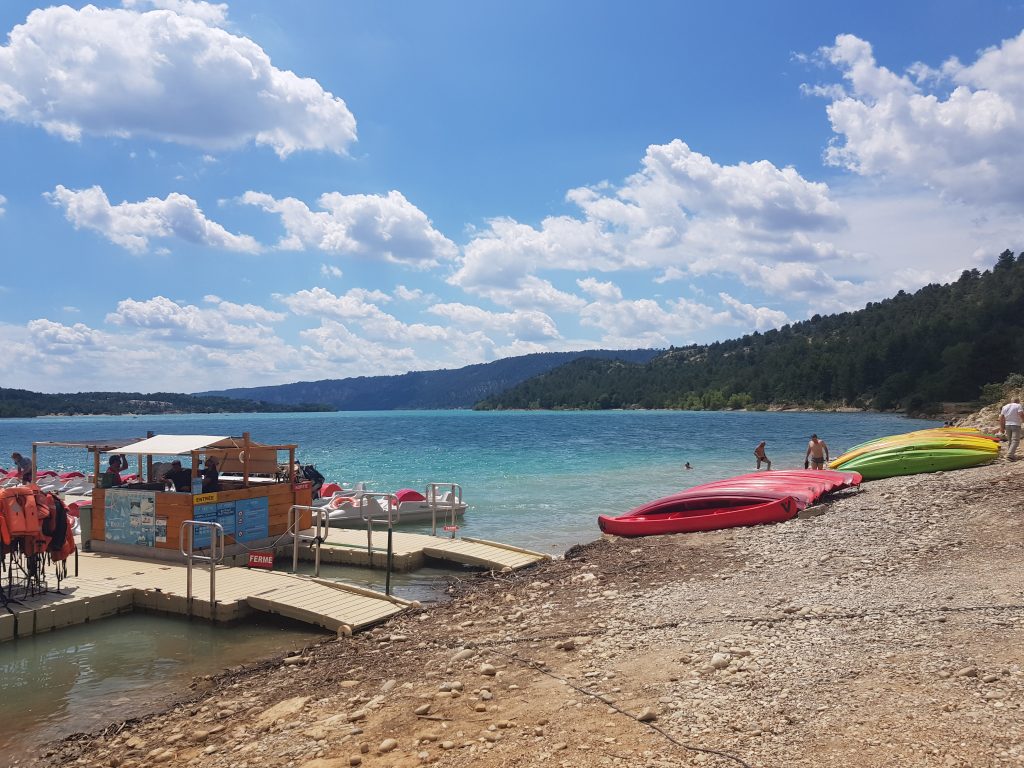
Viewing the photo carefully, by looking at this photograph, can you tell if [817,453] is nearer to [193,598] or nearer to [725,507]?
[725,507]

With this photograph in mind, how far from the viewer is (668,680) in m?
6.29

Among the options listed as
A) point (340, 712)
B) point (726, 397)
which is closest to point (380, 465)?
point (340, 712)

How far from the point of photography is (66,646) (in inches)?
379

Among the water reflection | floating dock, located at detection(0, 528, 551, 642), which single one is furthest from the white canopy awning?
the water reflection

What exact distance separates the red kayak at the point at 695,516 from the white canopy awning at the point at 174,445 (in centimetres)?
858

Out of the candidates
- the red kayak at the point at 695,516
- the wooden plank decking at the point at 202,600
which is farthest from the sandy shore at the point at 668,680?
the red kayak at the point at 695,516

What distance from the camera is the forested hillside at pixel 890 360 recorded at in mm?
87250

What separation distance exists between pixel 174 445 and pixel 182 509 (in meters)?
1.33

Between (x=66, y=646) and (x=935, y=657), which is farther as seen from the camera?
(x=66, y=646)

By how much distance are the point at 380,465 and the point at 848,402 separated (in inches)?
3976

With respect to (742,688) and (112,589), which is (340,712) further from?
(112,589)

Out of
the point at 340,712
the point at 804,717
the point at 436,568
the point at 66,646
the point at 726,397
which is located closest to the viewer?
the point at 804,717

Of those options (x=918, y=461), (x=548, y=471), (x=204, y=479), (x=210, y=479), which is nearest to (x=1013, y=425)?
(x=918, y=461)

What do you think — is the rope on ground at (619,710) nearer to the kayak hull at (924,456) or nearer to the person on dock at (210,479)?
the person on dock at (210,479)
